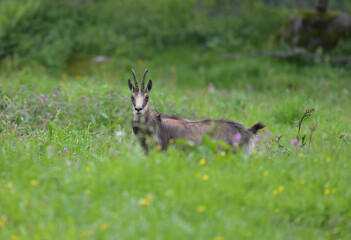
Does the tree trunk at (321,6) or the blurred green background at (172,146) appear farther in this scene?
the tree trunk at (321,6)

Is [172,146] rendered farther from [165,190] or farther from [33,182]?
[33,182]

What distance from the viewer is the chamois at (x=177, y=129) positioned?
20.3ft

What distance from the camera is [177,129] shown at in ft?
21.0

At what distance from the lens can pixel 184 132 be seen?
6.32m

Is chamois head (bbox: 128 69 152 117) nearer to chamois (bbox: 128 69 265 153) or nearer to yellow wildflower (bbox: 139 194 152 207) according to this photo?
chamois (bbox: 128 69 265 153)

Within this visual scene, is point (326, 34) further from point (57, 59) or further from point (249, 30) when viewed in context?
point (57, 59)

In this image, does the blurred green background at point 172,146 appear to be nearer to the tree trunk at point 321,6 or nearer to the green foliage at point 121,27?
the green foliage at point 121,27

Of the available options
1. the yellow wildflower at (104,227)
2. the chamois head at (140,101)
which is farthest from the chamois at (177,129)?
the yellow wildflower at (104,227)

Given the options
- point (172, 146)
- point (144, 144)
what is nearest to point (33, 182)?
point (172, 146)

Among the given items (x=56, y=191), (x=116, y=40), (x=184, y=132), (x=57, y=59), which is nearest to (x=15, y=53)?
(x=57, y=59)

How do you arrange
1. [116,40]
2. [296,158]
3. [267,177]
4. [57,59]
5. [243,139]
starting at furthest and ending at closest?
[116,40]
[57,59]
[243,139]
[296,158]
[267,177]

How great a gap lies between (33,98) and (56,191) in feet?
14.5

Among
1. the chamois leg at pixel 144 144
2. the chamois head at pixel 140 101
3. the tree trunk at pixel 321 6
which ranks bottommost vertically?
the chamois leg at pixel 144 144

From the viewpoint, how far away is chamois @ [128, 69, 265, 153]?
620 cm
